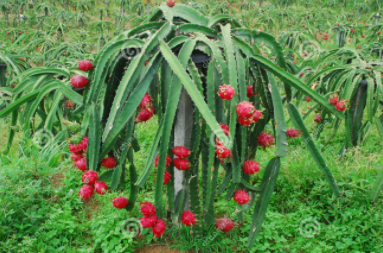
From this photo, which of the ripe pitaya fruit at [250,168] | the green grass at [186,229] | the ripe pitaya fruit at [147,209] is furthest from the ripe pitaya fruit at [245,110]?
the green grass at [186,229]

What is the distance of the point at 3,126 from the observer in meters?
3.69

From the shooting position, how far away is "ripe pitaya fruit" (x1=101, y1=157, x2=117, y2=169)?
4.44ft

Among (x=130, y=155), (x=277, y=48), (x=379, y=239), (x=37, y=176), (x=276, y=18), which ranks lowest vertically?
(x=379, y=239)

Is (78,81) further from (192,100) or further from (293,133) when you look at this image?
(293,133)

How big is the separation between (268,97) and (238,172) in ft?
1.23

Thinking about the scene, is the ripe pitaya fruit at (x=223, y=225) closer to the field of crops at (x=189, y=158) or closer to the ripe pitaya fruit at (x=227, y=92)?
the field of crops at (x=189, y=158)

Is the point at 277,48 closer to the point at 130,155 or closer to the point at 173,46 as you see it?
the point at 173,46

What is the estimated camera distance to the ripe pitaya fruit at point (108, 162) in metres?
1.35

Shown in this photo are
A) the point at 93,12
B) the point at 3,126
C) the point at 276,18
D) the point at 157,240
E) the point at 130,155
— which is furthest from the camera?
the point at 93,12

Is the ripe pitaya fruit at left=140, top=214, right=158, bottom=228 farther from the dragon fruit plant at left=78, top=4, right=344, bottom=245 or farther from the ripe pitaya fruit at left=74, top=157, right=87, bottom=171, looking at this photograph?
the ripe pitaya fruit at left=74, top=157, right=87, bottom=171

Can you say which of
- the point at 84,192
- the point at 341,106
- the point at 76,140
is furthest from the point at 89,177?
the point at 341,106

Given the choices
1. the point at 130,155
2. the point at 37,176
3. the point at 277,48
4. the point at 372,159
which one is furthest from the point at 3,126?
the point at 372,159

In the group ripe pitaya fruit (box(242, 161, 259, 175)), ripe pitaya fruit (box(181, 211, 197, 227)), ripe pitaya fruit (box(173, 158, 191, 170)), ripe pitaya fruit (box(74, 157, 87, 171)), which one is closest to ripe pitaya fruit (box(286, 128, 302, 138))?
ripe pitaya fruit (box(242, 161, 259, 175))

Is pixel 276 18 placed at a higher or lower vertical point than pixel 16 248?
higher
